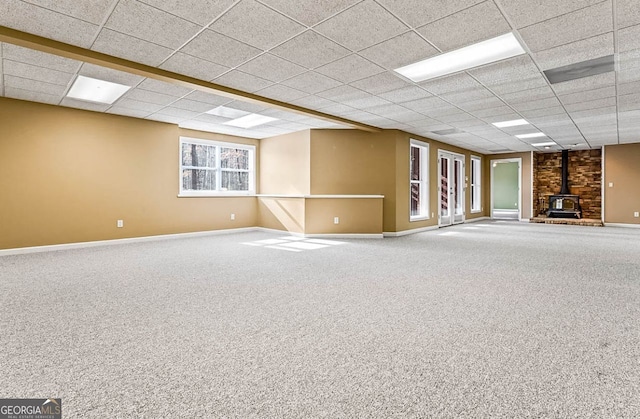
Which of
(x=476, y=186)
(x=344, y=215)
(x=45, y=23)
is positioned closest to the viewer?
(x=45, y=23)

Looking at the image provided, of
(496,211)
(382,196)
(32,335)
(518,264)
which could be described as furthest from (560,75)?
(496,211)

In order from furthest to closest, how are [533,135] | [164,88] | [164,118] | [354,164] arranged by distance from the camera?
[533,135]
[354,164]
[164,118]
[164,88]

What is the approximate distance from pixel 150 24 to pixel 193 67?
934 mm

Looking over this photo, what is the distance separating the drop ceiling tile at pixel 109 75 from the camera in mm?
3802

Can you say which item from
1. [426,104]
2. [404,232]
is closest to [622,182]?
[404,232]

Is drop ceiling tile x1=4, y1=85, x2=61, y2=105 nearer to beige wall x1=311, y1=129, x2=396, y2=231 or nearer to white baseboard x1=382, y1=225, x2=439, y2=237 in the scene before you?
beige wall x1=311, y1=129, x2=396, y2=231

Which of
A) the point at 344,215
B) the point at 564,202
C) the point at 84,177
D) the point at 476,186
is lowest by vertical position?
the point at 344,215

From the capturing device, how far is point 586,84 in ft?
13.9

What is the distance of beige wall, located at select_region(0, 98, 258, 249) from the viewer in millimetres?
5000

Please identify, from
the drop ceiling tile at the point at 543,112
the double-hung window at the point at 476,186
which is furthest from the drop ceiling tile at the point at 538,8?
the double-hung window at the point at 476,186

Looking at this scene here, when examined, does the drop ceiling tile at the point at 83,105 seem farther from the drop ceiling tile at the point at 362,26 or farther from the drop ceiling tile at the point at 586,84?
the drop ceiling tile at the point at 586,84

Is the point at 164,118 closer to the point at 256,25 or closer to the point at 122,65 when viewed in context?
the point at 122,65

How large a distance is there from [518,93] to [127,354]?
17.5 ft

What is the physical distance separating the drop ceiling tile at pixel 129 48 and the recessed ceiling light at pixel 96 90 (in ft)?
3.68
